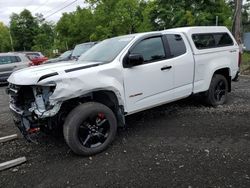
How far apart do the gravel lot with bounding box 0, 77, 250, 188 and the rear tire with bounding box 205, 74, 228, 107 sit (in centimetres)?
54

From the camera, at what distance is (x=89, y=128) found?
4.45m

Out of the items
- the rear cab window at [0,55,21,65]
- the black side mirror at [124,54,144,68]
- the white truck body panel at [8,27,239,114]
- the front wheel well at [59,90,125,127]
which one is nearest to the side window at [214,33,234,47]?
the white truck body panel at [8,27,239,114]

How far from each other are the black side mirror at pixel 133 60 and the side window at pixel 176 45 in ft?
3.20

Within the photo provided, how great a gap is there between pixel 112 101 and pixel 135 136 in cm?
84

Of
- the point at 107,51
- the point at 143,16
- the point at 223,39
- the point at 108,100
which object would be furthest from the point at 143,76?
the point at 143,16

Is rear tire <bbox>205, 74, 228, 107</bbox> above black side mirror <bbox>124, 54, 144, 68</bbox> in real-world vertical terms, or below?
below

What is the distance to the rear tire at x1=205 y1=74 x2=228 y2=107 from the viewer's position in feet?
21.5

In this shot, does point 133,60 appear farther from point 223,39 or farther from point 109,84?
point 223,39

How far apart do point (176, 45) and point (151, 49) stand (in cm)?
68

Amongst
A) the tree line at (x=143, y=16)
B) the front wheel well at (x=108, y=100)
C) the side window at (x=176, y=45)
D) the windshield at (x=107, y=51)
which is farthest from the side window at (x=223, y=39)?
the tree line at (x=143, y=16)

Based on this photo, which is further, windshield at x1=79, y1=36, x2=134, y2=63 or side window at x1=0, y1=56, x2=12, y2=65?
side window at x1=0, y1=56, x2=12, y2=65

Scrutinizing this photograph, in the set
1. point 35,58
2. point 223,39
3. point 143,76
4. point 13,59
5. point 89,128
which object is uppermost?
point 223,39

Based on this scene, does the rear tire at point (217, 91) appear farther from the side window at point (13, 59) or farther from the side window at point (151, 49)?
the side window at point (13, 59)

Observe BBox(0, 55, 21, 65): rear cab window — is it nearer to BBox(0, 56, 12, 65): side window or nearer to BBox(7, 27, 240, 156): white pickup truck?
BBox(0, 56, 12, 65): side window
